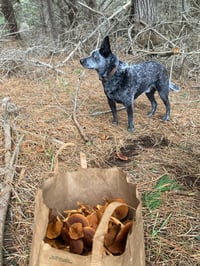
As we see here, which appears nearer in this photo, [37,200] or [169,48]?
[37,200]

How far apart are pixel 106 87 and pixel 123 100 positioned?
251 millimetres

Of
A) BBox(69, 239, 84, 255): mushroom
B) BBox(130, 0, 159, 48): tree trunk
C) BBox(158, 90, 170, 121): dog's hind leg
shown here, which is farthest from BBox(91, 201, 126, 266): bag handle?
BBox(130, 0, 159, 48): tree trunk

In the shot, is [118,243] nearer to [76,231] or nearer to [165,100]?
[76,231]

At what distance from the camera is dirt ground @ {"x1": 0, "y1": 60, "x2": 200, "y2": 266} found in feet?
7.45

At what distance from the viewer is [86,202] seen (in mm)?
2111

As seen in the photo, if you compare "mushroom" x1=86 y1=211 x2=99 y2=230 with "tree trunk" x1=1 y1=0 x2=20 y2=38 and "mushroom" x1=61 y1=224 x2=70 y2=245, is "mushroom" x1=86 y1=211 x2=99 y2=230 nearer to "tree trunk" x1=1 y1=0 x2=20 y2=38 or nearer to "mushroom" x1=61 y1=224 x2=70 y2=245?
"mushroom" x1=61 y1=224 x2=70 y2=245

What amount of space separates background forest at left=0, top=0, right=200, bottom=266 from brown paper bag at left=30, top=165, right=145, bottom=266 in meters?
0.46

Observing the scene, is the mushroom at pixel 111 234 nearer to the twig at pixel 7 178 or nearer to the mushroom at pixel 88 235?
the mushroom at pixel 88 235

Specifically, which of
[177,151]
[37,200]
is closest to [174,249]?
[37,200]

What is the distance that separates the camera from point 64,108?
4484 mm

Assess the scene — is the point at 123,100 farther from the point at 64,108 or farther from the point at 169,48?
the point at 169,48

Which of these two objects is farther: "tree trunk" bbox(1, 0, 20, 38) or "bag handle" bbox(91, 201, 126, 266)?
"tree trunk" bbox(1, 0, 20, 38)

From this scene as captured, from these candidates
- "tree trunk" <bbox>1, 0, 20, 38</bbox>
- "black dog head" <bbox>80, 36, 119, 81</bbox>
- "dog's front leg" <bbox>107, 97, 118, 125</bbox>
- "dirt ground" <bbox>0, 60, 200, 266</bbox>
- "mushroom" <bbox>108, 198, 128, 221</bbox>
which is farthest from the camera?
"tree trunk" <bbox>1, 0, 20, 38</bbox>

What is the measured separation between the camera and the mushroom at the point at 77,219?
5.71 feet
